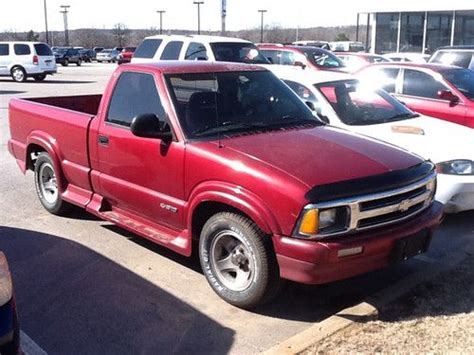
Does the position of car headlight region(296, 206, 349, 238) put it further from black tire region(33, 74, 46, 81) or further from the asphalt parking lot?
black tire region(33, 74, 46, 81)

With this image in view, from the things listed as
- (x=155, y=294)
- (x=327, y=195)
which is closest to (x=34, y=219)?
(x=155, y=294)

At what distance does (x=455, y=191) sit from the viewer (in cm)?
589

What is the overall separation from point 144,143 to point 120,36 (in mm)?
98115

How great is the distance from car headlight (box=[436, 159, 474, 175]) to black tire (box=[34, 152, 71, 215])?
156 inches

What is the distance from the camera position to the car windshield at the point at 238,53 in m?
13.7

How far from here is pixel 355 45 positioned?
4062 cm

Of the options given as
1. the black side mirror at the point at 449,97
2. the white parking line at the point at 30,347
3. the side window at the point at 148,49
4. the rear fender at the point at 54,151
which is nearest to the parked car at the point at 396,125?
the black side mirror at the point at 449,97

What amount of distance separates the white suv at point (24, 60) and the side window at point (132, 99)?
23.8m

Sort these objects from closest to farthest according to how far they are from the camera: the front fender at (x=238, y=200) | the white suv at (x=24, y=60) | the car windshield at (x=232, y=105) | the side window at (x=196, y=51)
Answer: the front fender at (x=238, y=200) < the car windshield at (x=232, y=105) < the side window at (x=196, y=51) < the white suv at (x=24, y=60)

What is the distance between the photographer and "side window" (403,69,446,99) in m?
9.30

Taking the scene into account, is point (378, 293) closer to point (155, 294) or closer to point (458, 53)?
point (155, 294)

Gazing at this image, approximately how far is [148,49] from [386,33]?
25981mm

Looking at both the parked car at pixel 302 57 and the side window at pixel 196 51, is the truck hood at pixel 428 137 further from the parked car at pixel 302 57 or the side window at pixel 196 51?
the parked car at pixel 302 57

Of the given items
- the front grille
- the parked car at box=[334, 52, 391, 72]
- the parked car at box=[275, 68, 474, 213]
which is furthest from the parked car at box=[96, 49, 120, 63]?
the front grille
